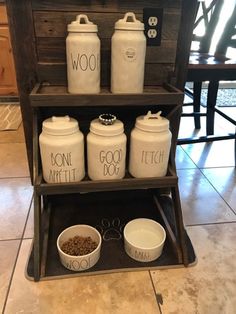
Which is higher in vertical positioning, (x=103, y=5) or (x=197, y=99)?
(x=103, y=5)

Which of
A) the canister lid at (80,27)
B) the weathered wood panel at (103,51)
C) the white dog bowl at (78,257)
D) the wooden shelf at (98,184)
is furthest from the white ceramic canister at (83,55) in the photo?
the white dog bowl at (78,257)

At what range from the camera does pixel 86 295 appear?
0.90m

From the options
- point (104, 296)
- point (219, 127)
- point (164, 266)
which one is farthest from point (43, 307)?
point (219, 127)

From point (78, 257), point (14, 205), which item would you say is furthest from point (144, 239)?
point (14, 205)

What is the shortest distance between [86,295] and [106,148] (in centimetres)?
50

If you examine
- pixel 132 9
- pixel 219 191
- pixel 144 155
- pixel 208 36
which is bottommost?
pixel 219 191

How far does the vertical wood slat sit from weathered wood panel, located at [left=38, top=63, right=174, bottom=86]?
1.4 inches

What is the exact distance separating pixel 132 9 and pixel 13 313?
3.46 feet

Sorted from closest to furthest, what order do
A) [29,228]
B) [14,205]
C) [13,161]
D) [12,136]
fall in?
[29,228], [14,205], [13,161], [12,136]

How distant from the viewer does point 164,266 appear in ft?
3.31

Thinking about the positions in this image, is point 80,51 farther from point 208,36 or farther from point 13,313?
point 208,36

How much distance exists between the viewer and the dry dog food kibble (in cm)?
99

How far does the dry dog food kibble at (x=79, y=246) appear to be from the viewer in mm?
988

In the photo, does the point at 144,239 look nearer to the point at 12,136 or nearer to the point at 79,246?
the point at 79,246
